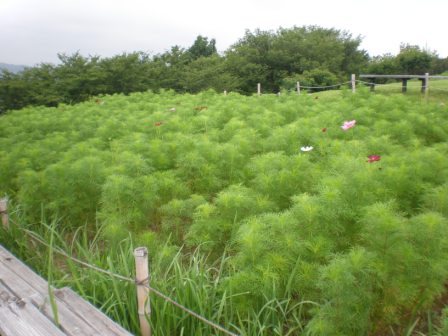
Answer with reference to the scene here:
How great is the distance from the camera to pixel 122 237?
2.81 meters

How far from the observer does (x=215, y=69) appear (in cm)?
2180

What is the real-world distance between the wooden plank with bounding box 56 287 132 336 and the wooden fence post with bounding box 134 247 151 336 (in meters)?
0.15

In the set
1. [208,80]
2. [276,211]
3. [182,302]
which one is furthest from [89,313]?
[208,80]

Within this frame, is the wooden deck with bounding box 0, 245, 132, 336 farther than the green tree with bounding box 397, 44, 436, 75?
No

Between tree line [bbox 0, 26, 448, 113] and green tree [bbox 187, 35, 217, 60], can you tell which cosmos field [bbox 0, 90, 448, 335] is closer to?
tree line [bbox 0, 26, 448, 113]

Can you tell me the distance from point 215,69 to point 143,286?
20593 mm

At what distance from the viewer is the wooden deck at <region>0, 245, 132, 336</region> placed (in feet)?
6.18

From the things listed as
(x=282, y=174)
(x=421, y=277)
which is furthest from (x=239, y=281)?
(x=282, y=174)

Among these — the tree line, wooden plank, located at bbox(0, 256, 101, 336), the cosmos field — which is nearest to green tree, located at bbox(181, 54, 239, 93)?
the tree line

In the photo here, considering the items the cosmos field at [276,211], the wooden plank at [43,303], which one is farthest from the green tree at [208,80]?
the wooden plank at [43,303]

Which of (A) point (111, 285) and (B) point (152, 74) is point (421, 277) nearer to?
(A) point (111, 285)

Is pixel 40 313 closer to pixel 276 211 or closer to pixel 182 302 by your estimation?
pixel 182 302

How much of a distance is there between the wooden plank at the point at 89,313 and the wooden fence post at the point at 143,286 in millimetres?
147

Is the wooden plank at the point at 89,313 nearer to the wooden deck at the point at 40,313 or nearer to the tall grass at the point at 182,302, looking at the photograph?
the wooden deck at the point at 40,313
